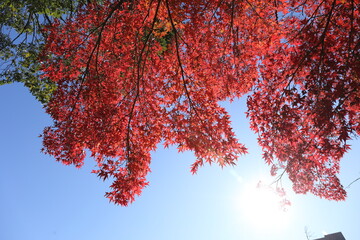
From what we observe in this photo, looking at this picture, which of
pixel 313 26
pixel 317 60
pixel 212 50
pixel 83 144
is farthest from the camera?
pixel 212 50

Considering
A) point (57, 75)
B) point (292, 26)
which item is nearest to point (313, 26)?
point (292, 26)

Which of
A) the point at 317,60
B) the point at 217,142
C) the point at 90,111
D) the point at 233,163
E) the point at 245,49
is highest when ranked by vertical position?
the point at 245,49

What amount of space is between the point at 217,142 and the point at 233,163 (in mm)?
590

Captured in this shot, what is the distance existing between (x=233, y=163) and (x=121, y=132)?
121 inches

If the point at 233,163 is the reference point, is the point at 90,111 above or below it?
above

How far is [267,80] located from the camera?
5.34 meters

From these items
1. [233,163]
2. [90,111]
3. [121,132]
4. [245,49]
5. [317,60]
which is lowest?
[233,163]

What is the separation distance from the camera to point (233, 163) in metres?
4.52

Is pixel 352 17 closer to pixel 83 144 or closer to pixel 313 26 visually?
pixel 313 26

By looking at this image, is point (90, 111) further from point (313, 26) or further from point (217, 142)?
point (313, 26)

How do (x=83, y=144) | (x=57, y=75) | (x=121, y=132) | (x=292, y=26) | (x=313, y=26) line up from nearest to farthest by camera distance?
(x=313, y=26), (x=292, y=26), (x=121, y=132), (x=83, y=144), (x=57, y=75)

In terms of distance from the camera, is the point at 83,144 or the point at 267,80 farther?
the point at 83,144

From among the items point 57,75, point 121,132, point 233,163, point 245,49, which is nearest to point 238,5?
point 245,49

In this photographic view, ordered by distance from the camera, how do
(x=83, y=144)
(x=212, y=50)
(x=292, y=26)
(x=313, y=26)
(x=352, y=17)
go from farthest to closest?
(x=212, y=50)
(x=83, y=144)
(x=292, y=26)
(x=313, y=26)
(x=352, y=17)
